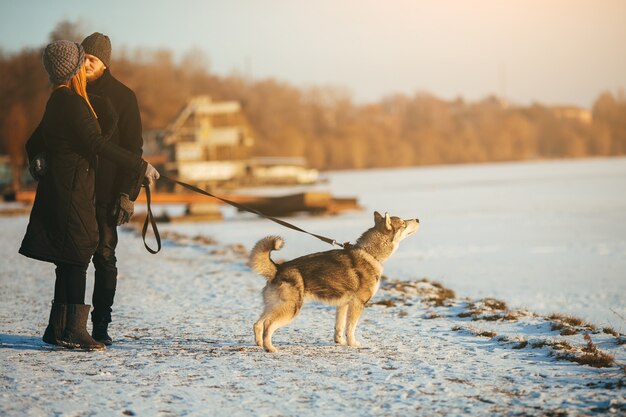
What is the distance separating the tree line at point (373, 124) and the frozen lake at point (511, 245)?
5446 centimetres

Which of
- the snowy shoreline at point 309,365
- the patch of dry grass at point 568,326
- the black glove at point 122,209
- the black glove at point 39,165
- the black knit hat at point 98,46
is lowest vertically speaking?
the snowy shoreline at point 309,365

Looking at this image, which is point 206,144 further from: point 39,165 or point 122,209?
point 39,165

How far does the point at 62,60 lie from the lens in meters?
5.84

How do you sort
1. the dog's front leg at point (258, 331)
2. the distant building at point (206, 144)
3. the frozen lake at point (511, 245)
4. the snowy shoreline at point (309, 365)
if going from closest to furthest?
the snowy shoreline at point (309, 365), the dog's front leg at point (258, 331), the frozen lake at point (511, 245), the distant building at point (206, 144)

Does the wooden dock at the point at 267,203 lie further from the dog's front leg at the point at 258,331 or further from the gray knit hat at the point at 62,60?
the gray knit hat at the point at 62,60

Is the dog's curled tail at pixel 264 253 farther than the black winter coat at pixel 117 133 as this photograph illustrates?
No

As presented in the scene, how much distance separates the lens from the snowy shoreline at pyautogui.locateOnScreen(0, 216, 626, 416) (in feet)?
15.1

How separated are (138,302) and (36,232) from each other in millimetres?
3445

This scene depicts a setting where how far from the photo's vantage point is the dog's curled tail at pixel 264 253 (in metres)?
6.04

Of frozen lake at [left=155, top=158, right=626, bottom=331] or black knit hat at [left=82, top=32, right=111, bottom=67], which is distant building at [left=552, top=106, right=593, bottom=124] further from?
black knit hat at [left=82, top=32, right=111, bottom=67]

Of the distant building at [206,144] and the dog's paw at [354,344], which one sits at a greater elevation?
the distant building at [206,144]

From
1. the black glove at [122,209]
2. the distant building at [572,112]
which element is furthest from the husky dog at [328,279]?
the distant building at [572,112]

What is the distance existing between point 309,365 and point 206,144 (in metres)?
63.1

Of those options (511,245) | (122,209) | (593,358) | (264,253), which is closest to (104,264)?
(122,209)
